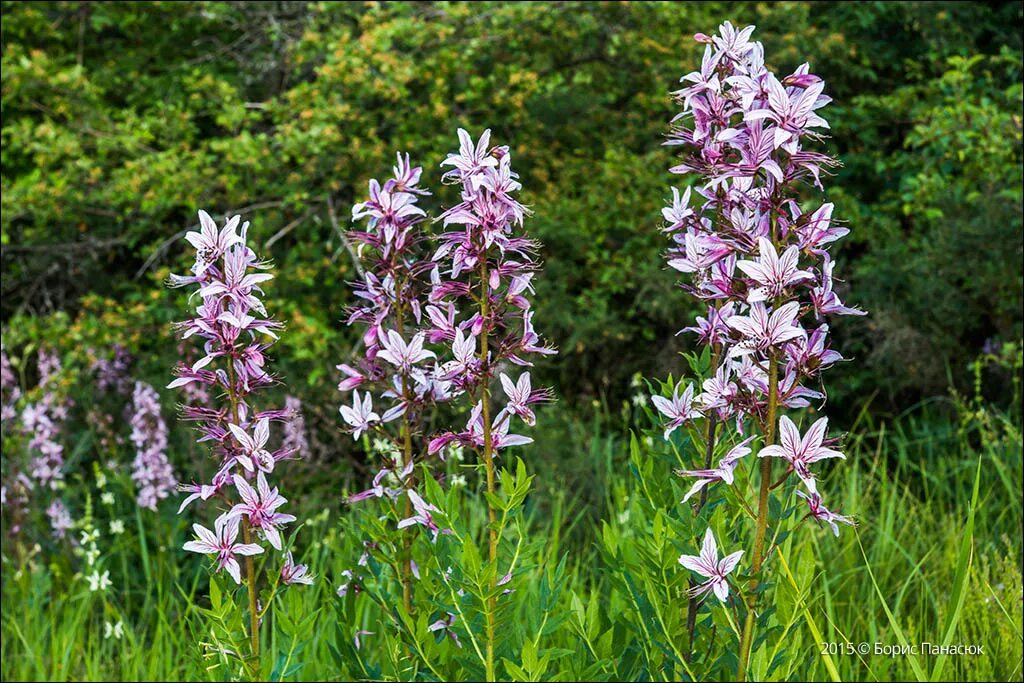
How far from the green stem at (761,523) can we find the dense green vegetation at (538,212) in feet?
6.18

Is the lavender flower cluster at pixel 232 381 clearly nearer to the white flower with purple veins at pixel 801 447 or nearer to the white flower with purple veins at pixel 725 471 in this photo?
the white flower with purple veins at pixel 725 471

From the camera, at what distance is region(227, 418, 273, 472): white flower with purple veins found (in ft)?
6.42

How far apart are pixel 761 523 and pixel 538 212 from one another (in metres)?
4.03

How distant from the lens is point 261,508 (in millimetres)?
2021

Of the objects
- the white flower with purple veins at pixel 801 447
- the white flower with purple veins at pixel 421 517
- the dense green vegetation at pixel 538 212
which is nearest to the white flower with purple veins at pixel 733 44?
the white flower with purple veins at pixel 801 447

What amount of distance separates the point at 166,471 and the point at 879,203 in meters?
4.41

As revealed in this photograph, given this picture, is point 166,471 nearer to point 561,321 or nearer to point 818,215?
point 561,321

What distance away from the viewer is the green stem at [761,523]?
185cm

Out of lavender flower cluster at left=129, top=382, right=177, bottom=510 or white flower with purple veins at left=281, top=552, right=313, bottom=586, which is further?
lavender flower cluster at left=129, top=382, right=177, bottom=510

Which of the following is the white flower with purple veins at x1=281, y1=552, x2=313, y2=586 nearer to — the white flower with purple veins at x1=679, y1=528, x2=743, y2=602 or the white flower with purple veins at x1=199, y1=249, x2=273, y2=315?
the white flower with purple veins at x1=199, y1=249, x2=273, y2=315

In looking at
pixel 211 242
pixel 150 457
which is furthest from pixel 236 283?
pixel 150 457

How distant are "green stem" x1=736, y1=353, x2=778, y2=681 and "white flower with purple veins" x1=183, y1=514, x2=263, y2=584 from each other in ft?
2.87

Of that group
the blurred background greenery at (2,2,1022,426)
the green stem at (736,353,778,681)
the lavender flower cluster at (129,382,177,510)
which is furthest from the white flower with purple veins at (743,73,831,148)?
the blurred background greenery at (2,2,1022,426)

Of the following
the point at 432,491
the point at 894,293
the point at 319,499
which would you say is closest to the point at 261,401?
the point at 319,499
